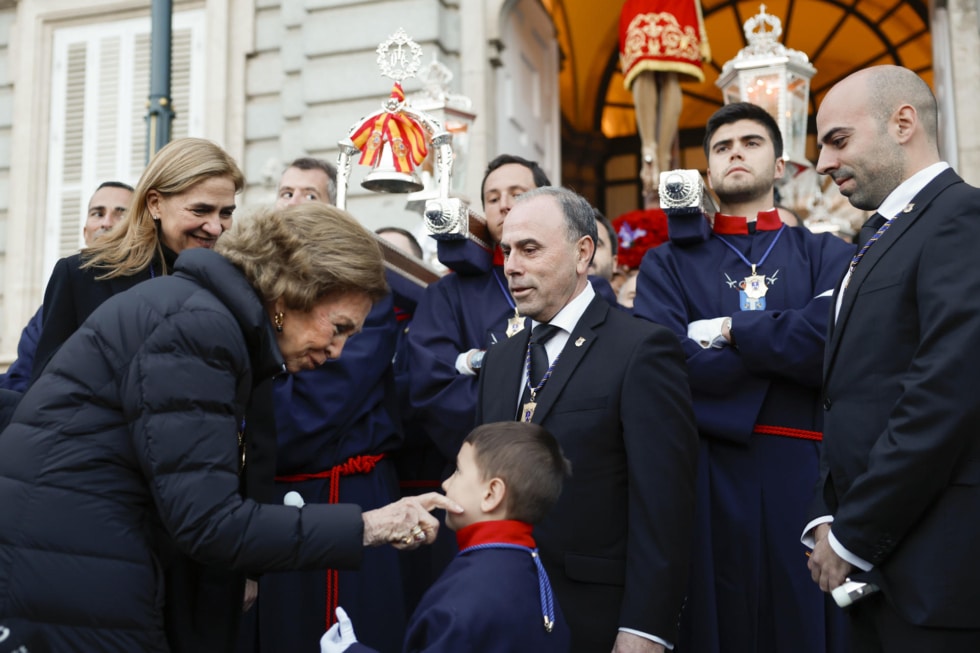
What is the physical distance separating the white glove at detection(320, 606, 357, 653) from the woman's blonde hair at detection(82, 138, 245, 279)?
5.30ft

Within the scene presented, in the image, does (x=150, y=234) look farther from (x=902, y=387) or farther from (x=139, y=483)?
(x=902, y=387)

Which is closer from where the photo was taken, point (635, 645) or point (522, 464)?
point (522, 464)

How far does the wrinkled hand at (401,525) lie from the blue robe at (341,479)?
4.66 ft

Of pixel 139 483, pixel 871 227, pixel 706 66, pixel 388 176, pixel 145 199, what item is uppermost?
pixel 706 66

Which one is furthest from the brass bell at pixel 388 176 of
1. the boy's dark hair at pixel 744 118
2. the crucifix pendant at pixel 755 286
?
the crucifix pendant at pixel 755 286

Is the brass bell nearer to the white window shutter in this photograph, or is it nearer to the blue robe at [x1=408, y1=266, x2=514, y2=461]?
the blue robe at [x1=408, y1=266, x2=514, y2=461]

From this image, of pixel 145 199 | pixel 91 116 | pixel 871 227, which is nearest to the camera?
pixel 871 227

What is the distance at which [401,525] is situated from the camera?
262cm

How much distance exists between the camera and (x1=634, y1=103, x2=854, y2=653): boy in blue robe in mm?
3654

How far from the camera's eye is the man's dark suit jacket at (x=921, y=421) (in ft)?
8.33

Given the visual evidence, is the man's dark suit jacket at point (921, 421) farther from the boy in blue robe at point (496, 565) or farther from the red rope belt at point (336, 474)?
the red rope belt at point (336, 474)

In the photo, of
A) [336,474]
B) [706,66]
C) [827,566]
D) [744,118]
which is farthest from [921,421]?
[706,66]

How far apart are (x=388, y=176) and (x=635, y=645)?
280 centimetres

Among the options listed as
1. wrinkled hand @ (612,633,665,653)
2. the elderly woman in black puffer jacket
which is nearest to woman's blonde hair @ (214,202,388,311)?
the elderly woman in black puffer jacket
